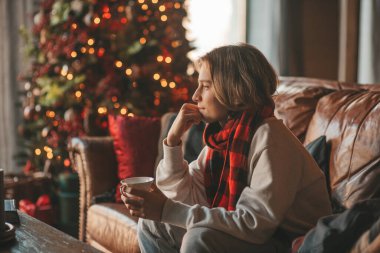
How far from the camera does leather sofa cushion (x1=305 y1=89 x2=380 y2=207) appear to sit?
1.79 metres

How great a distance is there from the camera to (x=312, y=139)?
209 cm

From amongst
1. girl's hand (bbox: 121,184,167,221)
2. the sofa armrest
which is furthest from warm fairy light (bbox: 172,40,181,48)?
girl's hand (bbox: 121,184,167,221)

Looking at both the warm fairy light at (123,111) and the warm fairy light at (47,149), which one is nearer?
the warm fairy light at (123,111)

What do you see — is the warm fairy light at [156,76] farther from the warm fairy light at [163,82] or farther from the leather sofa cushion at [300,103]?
the leather sofa cushion at [300,103]

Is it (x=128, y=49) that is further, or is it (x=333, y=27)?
(x=333, y=27)

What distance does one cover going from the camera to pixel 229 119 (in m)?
1.67

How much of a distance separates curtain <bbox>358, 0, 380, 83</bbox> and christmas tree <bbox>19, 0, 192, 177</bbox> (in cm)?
125

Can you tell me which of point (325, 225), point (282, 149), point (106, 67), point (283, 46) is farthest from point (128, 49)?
point (325, 225)

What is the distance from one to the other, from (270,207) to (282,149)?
0.17 m

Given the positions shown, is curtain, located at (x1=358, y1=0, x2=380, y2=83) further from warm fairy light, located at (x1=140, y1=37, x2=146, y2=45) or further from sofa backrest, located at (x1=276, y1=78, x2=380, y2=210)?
warm fairy light, located at (x1=140, y1=37, x2=146, y2=45)

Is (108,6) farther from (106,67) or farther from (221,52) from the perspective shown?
(221,52)

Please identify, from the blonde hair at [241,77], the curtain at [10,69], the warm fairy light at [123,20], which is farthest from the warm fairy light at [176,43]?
the blonde hair at [241,77]

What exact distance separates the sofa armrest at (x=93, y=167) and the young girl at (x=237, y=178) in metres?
0.99

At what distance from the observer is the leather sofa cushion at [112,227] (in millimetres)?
2230
